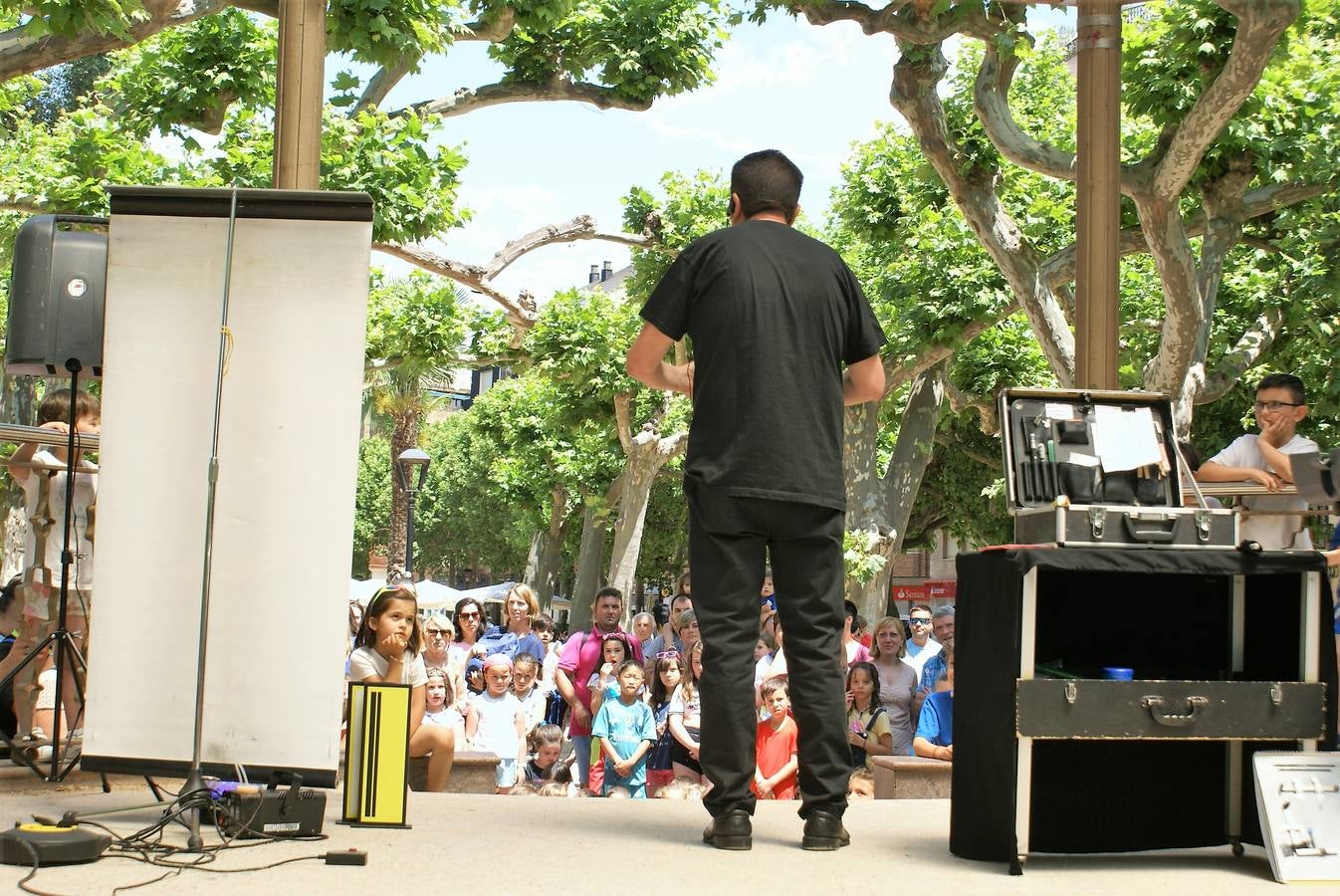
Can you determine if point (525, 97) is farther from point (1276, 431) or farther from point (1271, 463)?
point (1271, 463)

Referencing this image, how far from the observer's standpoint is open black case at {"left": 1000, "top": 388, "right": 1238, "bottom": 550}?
4.50 metres

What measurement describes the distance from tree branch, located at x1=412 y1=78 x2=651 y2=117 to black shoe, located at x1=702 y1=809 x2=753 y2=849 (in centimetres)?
1276

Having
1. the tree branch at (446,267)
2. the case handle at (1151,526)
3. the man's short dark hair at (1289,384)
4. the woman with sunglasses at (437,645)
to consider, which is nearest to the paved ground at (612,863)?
the case handle at (1151,526)

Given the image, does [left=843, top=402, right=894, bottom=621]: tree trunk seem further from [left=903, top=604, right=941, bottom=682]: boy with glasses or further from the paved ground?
the paved ground

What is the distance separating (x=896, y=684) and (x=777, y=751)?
2.51 m

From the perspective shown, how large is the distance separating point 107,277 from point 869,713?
6464mm

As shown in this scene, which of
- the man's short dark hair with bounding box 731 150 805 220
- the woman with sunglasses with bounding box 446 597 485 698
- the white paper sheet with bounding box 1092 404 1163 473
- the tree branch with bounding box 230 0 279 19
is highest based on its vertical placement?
the tree branch with bounding box 230 0 279 19

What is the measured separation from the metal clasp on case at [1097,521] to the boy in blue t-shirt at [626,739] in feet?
17.7

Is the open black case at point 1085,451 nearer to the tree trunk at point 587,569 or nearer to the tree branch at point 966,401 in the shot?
the tree branch at point 966,401

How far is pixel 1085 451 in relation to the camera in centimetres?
457

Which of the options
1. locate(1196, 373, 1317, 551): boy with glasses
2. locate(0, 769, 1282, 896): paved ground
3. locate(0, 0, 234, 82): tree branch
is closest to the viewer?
locate(0, 769, 1282, 896): paved ground

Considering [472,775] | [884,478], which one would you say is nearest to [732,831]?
[472,775]

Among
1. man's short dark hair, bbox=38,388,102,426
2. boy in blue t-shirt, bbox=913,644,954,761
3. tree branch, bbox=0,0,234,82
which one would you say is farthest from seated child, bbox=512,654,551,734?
tree branch, bbox=0,0,234,82

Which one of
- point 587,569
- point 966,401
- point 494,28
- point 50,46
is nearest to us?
point 50,46
